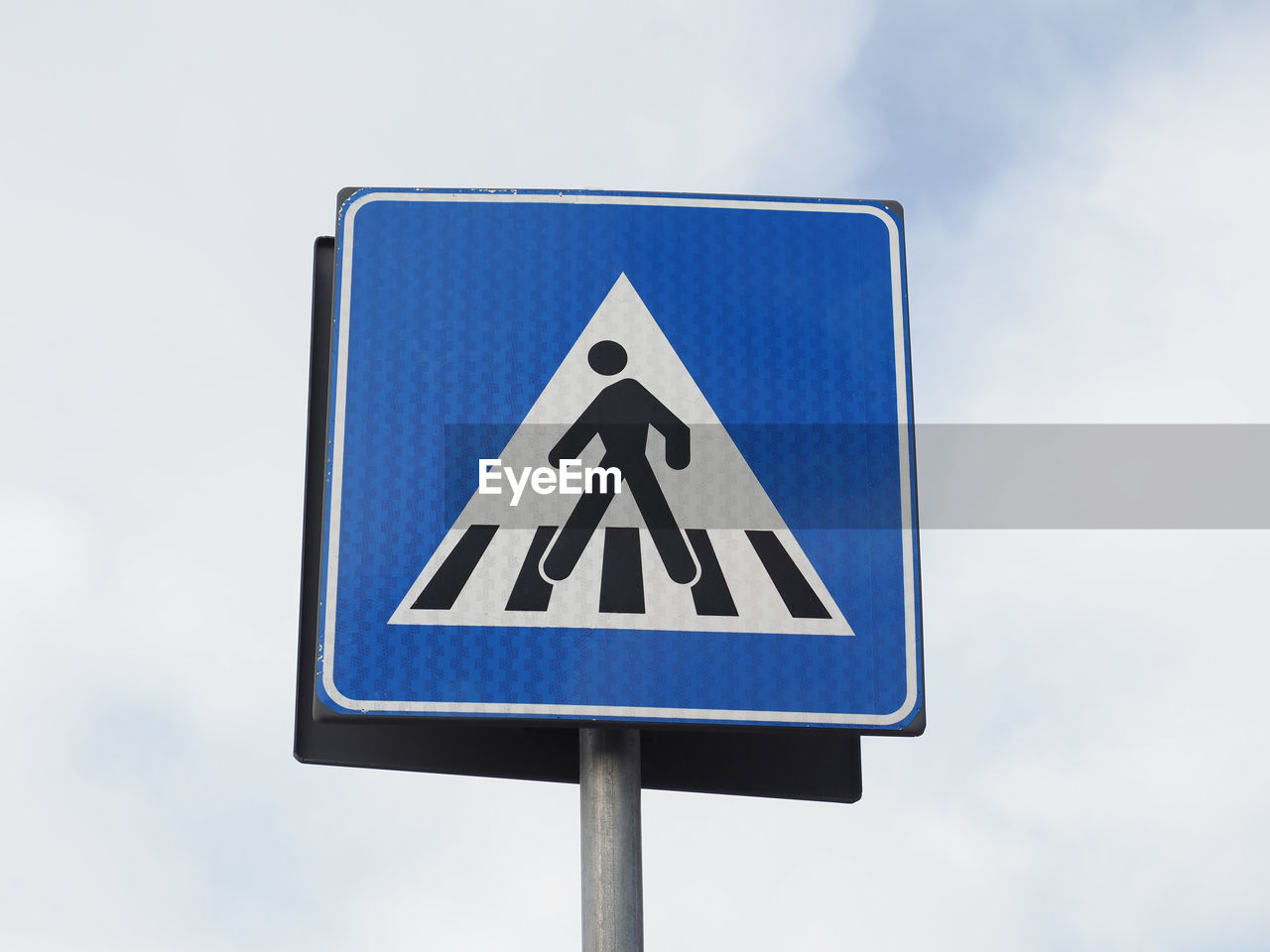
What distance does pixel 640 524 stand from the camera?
8.95 ft

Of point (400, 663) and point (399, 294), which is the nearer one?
point (400, 663)

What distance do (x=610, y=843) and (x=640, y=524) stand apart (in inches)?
25.7

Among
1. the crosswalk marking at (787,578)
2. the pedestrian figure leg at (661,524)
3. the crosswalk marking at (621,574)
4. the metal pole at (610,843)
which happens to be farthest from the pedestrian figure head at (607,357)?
the metal pole at (610,843)

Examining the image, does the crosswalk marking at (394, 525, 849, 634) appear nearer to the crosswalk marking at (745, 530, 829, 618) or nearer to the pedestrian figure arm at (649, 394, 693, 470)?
the crosswalk marking at (745, 530, 829, 618)

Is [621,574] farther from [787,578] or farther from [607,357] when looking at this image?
[607,357]

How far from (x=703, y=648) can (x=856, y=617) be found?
1.08 feet

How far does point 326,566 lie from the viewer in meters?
2.67

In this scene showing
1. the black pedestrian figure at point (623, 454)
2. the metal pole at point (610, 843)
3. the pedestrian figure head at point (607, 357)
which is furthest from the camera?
the pedestrian figure head at point (607, 357)

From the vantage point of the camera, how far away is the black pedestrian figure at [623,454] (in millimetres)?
2707

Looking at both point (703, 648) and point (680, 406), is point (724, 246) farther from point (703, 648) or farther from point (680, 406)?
point (703, 648)

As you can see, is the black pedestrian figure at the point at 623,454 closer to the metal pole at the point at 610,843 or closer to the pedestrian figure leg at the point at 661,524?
the pedestrian figure leg at the point at 661,524

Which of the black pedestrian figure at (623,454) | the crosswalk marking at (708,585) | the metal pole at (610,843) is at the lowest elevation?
the metal pole at (610,843)

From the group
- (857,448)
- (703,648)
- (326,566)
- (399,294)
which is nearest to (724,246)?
(857,448)

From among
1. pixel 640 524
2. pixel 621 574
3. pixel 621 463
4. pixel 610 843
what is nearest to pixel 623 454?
pixel 621 463
